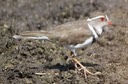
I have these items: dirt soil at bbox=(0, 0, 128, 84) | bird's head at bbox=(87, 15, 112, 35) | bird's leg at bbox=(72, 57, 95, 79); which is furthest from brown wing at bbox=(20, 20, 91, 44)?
dirt soil at bbox=(0, 0, 128, 84)

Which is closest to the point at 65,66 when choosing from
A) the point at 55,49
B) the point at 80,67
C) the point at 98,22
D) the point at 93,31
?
the point at 80,67

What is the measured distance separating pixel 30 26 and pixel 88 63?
2.74 meters

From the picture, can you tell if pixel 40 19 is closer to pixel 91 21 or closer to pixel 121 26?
pixel 121 26

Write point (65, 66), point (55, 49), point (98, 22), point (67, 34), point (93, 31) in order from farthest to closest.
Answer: point (55, 49) < point (65, 66) < point (98, 22) < point (93, 31) < point (67, 34)

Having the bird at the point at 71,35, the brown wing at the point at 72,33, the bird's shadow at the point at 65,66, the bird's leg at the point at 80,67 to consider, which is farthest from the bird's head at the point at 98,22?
the bird's shadow at the point at 65,66

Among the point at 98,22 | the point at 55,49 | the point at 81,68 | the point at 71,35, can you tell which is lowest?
the point at 81,68

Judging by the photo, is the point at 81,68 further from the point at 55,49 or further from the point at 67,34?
the point at 55,49

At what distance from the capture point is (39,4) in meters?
13.2

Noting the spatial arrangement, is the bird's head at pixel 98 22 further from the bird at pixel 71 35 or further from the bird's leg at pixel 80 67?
the bird's leg at pixel 80 67

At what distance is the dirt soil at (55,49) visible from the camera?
351 inches

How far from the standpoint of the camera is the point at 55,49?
10.1 m

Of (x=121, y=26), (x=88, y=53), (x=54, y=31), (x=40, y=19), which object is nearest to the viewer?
(x=54, y=31)

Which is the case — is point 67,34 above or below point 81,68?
above

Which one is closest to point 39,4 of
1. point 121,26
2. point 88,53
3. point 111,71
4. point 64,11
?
point 64,11
